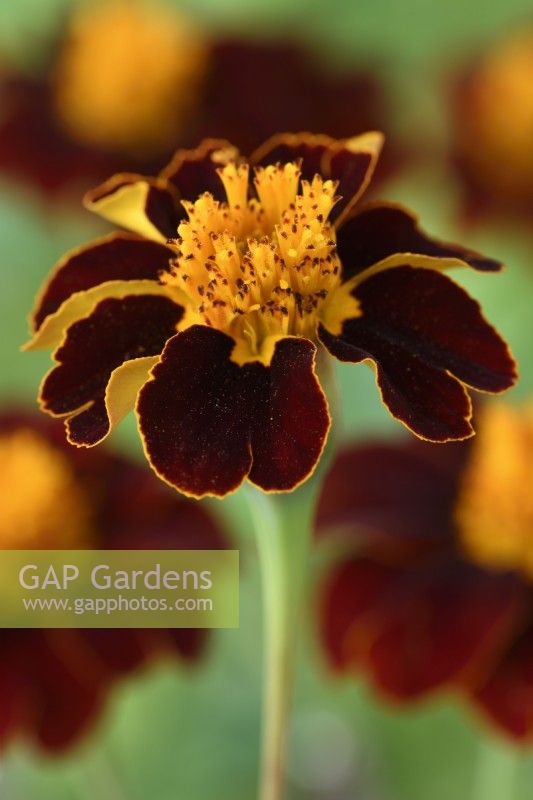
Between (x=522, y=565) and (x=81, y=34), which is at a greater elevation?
(x=81, y=34)

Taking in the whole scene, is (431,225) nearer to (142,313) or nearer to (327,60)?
(327,60)

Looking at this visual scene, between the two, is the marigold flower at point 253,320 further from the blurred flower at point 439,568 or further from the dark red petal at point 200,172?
the blurred flower at point 439,568

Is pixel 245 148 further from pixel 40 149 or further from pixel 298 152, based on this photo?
pixel 298 152

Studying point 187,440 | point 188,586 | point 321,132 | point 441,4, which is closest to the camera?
point 187,440

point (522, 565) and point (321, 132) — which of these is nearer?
point (522, 565)

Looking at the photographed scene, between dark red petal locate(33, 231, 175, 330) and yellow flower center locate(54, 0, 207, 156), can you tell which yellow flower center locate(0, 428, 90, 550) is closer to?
dark red petal locate(33, 231, 175, 330)

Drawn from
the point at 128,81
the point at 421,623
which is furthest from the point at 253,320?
the point at 128,81

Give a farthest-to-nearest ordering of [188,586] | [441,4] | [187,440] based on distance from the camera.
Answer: [441,4] < [188,586] < [187,440]

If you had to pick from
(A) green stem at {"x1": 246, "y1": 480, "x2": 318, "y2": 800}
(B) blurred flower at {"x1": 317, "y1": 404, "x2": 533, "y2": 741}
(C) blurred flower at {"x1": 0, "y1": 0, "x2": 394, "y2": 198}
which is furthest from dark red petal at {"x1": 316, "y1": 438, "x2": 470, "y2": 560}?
(C) blurred flower at {"x1": 0, "y1": 0, "x2": 394, "y2": 198}

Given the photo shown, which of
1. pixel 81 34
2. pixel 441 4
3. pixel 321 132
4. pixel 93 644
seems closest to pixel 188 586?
pixel 93 644
